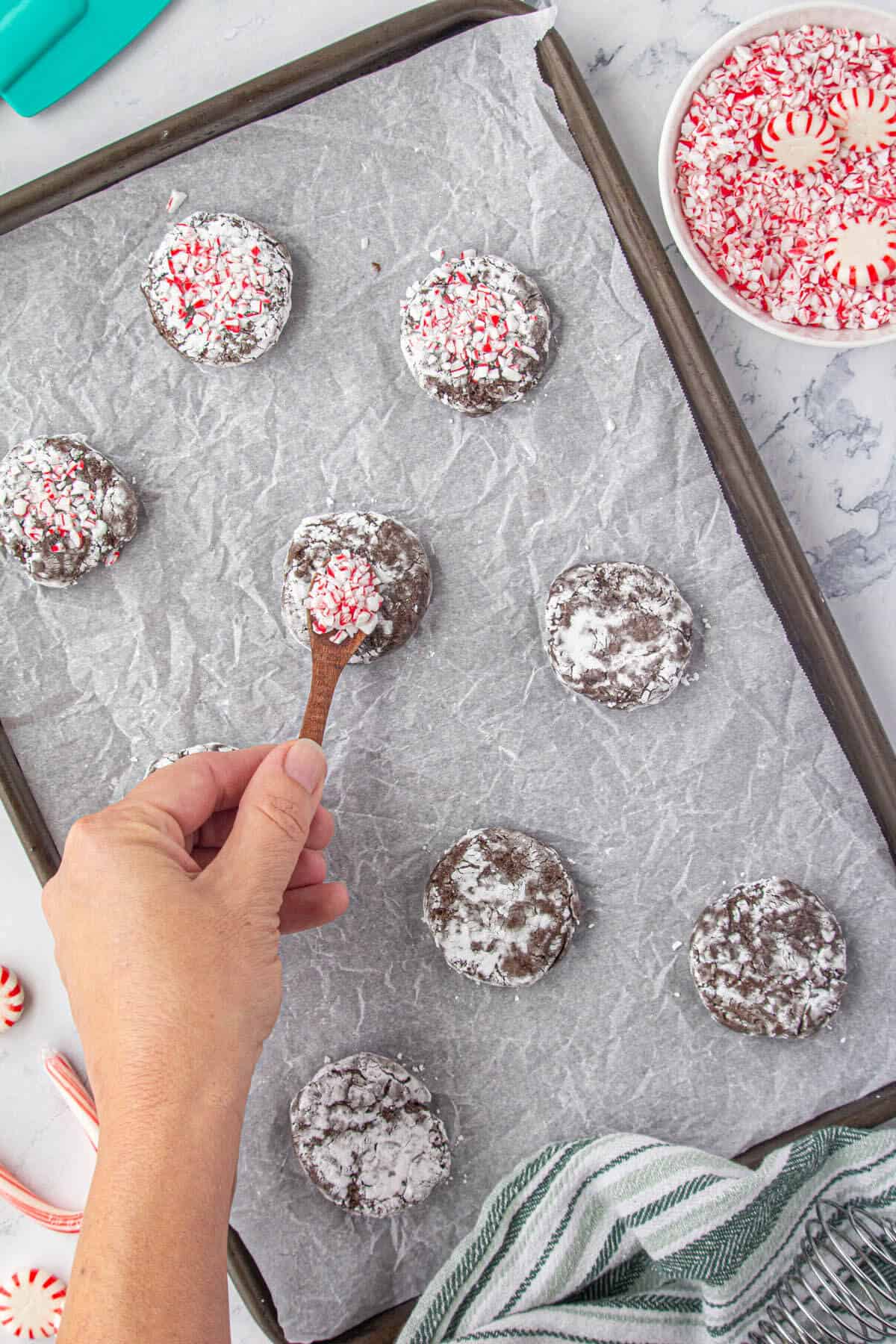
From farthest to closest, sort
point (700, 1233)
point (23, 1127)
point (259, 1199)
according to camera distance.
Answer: point (23, 1127), point (259, 1199), point (700, 1233)

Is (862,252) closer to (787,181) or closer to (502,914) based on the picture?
(787,181)

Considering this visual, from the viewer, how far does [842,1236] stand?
4.84 feet

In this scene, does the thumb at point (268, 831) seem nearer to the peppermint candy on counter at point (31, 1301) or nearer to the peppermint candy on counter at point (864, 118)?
the peppermint candy on counter at point (31, 1301)

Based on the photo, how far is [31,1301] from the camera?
173 cm

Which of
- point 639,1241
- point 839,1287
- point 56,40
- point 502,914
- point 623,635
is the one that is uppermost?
point 56,40

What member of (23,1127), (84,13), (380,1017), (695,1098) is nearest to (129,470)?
(84,13)

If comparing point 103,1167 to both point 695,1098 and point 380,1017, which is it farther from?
point 695,1098

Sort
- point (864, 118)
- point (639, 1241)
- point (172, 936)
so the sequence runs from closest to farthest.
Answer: point (172, 936) → point (639, 1241) → point (864, 118)

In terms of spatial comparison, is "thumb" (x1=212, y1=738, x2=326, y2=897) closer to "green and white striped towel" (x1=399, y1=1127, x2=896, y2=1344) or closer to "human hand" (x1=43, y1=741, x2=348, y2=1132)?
"human hand" (x1=43, y1=741, x2=348, y2=1132)

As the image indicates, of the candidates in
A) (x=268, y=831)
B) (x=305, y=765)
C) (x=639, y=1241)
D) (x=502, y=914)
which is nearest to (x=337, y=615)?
(x=305, y=765)

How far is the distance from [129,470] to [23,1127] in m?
1.15

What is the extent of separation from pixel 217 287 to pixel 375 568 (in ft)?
1.68

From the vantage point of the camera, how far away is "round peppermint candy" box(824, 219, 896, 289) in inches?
63.3

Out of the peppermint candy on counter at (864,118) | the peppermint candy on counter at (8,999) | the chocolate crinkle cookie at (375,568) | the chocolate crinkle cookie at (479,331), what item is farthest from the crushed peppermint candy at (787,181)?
the peppermint candy on counter at (8,999)
